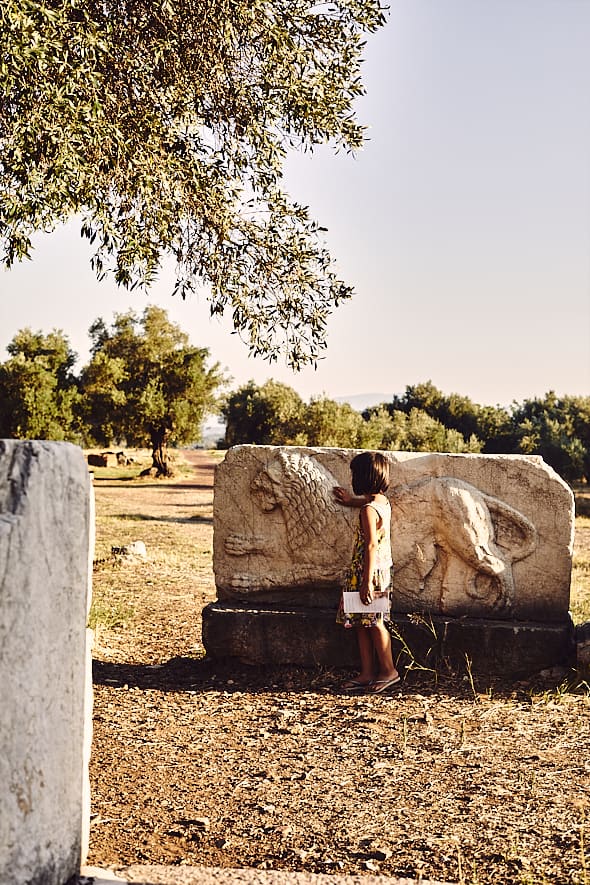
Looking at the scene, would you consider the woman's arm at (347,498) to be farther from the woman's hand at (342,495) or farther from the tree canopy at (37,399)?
the tree canopy at (37,399)

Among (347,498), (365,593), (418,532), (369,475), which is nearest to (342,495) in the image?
(347,498)

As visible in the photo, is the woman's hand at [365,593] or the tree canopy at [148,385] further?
the tree canopy at [148,385]

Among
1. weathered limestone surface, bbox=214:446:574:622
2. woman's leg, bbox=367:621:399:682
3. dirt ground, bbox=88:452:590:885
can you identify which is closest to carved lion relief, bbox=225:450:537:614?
weathered limestone surface, bbox=214:446:574:622

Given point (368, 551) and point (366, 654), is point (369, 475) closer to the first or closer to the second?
point (368, 551)

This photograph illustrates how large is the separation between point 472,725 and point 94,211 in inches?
203

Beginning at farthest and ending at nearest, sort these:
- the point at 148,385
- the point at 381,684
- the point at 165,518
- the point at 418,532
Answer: the point at 148,385 → the point at 165,518 → the point at 418,532 → the point at 381,684

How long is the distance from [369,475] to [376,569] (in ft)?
2.03

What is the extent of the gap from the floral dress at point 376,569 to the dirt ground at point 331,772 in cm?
47

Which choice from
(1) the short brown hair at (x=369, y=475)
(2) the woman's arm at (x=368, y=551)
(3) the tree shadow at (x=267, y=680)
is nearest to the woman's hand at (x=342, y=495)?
(1) the short brown hair at (x=369, y=475)

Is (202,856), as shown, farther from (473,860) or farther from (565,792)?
(565,792)

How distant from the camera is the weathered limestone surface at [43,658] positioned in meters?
2.23

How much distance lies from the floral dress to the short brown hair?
0.12 meters

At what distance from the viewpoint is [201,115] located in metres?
7.76

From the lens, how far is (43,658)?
2303 mm
